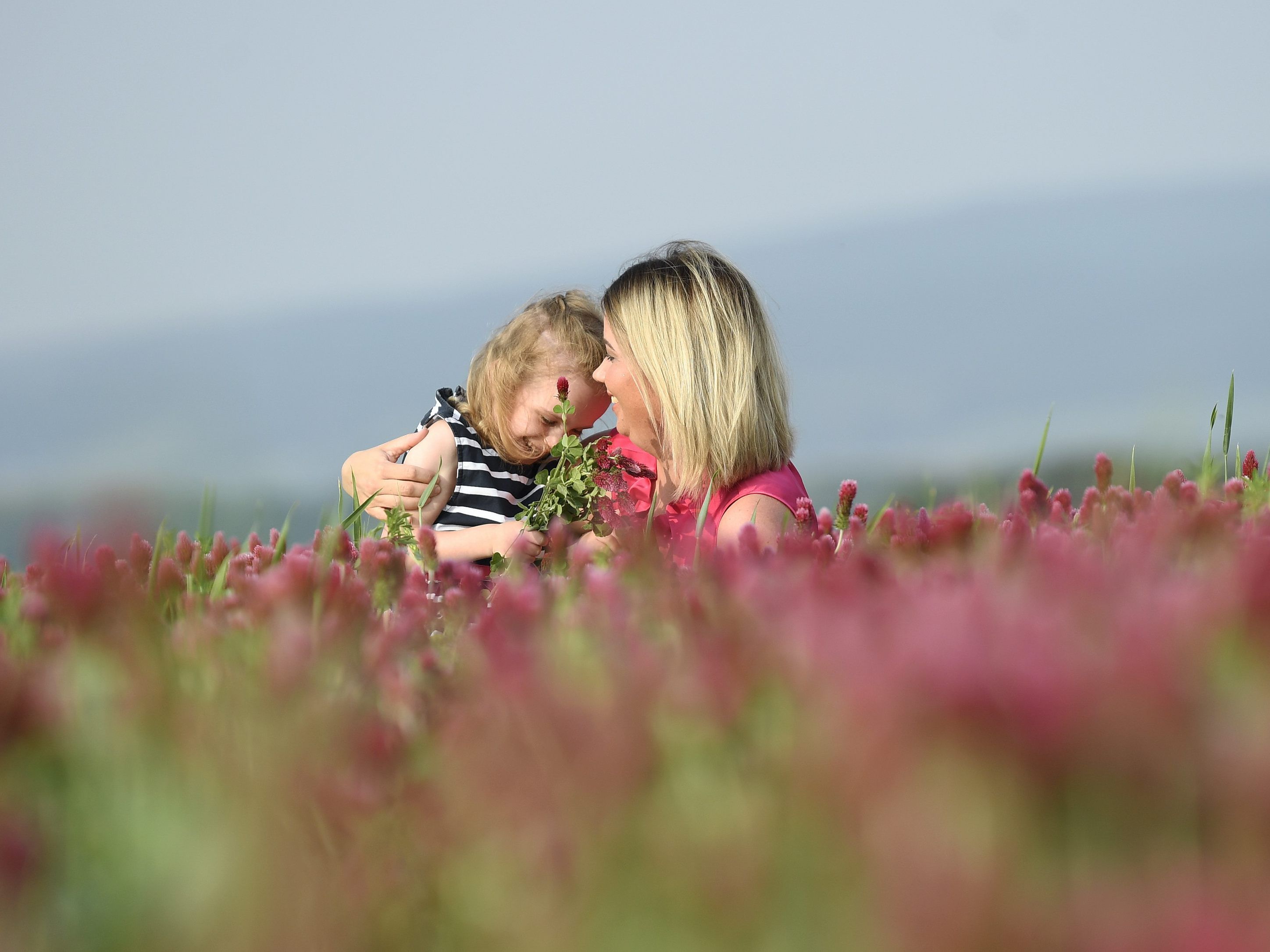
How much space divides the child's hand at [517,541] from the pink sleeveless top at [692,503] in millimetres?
451

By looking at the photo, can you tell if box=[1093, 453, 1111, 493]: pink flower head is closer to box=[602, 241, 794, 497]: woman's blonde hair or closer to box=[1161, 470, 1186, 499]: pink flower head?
box=[1161, 470, 1186, 499]: pink flower head

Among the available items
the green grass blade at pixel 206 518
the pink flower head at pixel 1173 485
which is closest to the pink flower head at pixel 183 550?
the green grass blade at pixel 206 518

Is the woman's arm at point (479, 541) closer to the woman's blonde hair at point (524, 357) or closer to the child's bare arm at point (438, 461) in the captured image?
the child's bare arm at point (438, 461)

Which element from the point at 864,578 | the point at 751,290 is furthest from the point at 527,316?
the point at 864,578

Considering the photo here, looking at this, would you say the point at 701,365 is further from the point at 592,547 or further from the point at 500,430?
the point at 592,547

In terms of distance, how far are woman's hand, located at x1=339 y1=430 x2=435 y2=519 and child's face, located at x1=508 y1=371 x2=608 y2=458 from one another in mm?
471

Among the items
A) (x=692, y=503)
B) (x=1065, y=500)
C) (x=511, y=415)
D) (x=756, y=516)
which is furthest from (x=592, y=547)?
(x=511, y=415)

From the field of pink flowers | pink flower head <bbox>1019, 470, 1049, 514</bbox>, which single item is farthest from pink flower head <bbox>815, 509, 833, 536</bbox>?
the field of pink flowers

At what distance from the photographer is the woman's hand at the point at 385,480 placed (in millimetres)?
4922

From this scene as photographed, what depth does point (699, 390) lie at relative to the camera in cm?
481

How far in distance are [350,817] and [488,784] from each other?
0.26m

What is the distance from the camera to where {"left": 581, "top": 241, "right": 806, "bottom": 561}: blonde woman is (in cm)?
477

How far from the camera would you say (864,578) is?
223 centimetres

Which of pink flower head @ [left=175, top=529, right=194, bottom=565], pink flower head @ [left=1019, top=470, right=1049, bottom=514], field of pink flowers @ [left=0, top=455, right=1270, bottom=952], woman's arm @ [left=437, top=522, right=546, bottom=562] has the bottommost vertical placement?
woman's arm @ [left=437, top=522, right=546, bottom=562]
